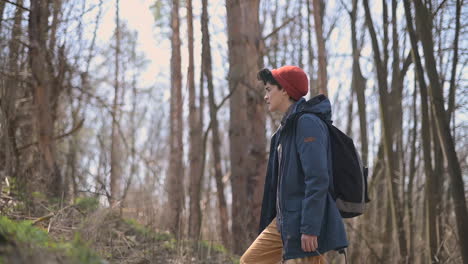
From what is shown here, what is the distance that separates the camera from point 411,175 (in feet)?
26.4

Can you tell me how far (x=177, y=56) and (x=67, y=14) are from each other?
17.6 feet

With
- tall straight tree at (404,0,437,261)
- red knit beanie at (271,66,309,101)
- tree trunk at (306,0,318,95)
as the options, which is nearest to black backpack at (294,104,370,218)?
red knit beanie at (271,66,309,101)

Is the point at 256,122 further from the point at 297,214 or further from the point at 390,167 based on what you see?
the point at 297,214

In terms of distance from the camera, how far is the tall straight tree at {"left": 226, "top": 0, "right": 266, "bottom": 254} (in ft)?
23.0

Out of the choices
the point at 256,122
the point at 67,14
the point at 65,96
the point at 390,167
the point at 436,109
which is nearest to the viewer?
the point at 436,109

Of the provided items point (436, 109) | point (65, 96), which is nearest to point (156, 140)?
point (65, 96)

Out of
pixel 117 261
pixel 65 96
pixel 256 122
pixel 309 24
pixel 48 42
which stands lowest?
pixel 117 261

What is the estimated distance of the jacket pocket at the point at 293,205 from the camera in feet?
10.7

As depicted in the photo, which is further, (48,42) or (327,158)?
(48,42)

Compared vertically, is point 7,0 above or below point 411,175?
above

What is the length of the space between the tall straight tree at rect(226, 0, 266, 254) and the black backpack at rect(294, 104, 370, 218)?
355cm

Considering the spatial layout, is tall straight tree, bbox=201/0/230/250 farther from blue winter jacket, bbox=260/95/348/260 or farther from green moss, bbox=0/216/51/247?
green moss, bbox=0/216/51/247

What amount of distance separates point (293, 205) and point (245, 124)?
13.1ft

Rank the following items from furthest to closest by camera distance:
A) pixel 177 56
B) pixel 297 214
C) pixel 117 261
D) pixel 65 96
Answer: pixel 177 56 → pixel 65 96 → pixel 117 261 → pixel 297 214
